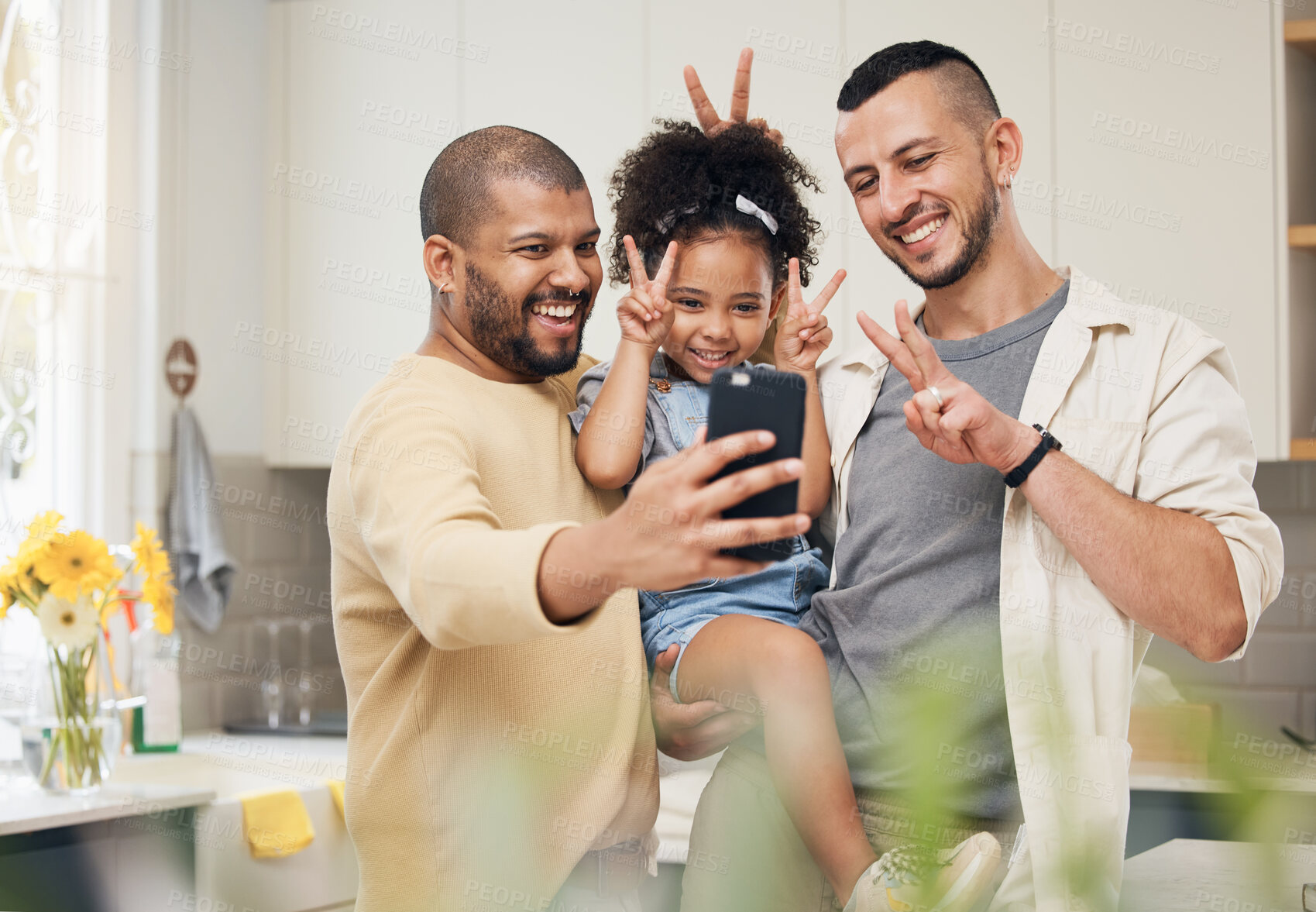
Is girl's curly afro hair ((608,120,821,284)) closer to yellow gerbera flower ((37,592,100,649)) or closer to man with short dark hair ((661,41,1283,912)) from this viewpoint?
man with short dark hair ((661,41,1283,912))

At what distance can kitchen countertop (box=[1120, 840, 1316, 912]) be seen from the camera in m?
0.33

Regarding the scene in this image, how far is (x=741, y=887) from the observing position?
47 centimetres

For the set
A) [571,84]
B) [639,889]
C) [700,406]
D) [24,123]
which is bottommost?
[639,889]

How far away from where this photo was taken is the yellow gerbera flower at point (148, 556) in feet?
7.34

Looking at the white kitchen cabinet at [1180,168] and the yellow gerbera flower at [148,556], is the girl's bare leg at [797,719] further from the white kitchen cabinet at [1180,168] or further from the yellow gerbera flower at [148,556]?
the white kitchen cabinet at [1180,168]

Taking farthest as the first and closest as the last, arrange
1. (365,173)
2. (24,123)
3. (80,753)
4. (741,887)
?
(365,173), (24,123), (80,753), (741,887)

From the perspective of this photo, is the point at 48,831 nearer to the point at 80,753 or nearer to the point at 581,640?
the point at 80,753

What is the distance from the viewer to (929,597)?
1327 millimetres

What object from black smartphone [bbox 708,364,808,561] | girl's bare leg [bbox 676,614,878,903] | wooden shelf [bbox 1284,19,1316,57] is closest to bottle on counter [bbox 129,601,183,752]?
girl's bare leg [bbox 676,614,878,903]

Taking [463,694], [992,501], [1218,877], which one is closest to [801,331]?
[992,501]

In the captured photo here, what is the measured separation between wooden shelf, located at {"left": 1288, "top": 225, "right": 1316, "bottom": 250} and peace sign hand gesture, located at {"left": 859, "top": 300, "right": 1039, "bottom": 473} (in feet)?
5.00

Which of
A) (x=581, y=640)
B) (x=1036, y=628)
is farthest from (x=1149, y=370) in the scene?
(x=581, y=640)

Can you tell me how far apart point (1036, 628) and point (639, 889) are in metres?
0.52

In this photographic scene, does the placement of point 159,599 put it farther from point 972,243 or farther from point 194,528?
point 972,243
